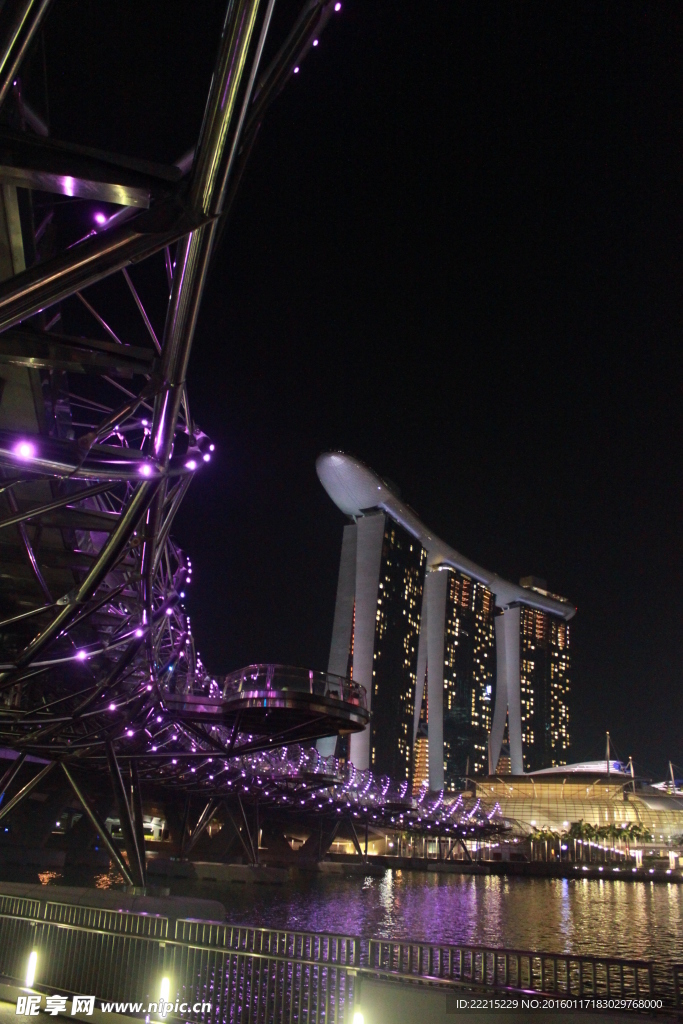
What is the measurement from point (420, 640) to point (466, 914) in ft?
379

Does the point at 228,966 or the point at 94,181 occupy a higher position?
the point at 94,181

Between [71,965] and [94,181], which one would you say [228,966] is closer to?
[71,965]

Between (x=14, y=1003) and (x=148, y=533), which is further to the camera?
(x=148, y=533)

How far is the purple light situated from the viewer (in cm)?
940

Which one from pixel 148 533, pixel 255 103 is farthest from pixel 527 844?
pixel 255 103

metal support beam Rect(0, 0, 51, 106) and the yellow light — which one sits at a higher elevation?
metal support beam Rect(0, 0, 51, 106)

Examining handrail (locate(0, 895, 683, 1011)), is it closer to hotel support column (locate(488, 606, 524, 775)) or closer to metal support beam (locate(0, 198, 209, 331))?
metal support beam (locate(0, 198, 209, 331))

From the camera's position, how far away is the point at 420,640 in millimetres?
145250

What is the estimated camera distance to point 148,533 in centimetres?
1359

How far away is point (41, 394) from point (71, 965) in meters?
7.21

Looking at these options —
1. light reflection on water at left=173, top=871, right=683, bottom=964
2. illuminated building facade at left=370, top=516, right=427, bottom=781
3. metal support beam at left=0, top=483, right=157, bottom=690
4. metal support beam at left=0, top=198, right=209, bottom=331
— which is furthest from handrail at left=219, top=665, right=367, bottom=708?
illuminated building facade at left=370, top=516, right=427, bottom=781

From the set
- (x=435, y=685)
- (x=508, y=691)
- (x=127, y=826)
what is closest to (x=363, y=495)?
(x=435, y=685)

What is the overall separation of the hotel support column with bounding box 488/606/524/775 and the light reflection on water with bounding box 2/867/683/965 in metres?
119

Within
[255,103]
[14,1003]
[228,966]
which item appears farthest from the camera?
[14,1003]
